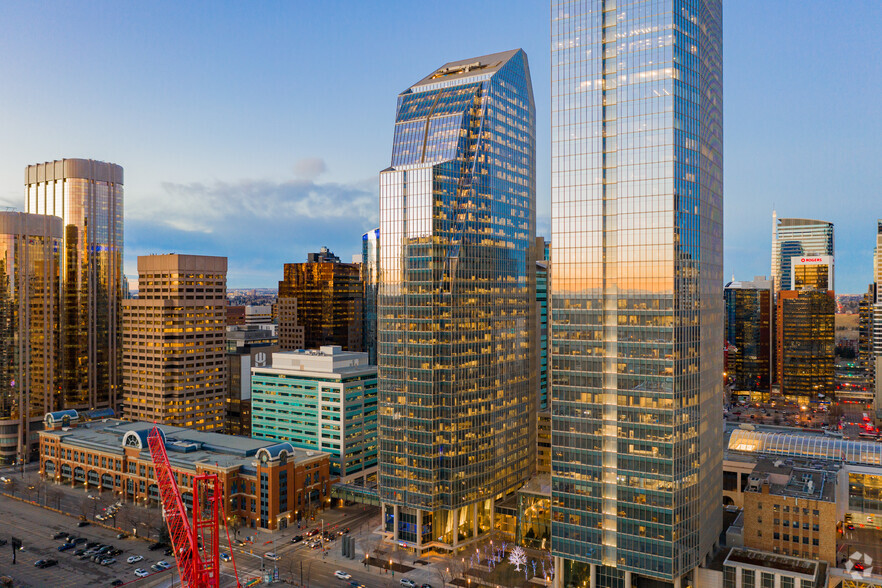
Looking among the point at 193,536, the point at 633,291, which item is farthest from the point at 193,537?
the point at 633,291

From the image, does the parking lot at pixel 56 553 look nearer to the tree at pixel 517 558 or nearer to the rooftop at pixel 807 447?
the tree at pixel 517 558

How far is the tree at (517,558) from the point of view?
145000 millimetres

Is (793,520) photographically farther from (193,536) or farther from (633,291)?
(193,536)

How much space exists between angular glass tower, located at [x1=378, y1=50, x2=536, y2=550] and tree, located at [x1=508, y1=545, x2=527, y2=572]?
16.3 meters

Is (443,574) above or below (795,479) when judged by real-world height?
below

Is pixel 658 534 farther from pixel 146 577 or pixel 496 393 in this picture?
pixel 146 577

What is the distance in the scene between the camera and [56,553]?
160m

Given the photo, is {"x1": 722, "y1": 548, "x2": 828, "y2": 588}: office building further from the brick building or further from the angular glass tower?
the angular glass tower

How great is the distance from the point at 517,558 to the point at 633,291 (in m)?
64.3

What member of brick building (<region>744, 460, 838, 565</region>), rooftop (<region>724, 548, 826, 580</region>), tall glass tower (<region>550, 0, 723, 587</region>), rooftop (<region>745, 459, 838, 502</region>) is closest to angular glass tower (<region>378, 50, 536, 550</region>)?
tall glass tower (<region>550, 0, 723, 587</region>)

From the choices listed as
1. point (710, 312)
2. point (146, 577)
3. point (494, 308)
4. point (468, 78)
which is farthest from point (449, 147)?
point (146, 577)

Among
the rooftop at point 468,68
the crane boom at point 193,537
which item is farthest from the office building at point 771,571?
the rooftop at point 468,68

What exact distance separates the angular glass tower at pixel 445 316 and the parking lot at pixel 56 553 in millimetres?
59607

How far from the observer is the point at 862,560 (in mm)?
136250
